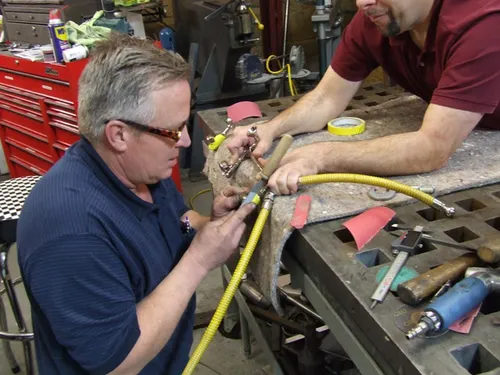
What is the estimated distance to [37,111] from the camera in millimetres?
2414

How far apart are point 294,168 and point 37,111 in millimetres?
1824

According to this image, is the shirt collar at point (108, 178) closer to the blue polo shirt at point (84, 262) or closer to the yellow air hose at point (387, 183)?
the blue polo shirt at point (84, 262)

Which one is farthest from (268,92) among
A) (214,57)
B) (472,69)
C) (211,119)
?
(472,69)

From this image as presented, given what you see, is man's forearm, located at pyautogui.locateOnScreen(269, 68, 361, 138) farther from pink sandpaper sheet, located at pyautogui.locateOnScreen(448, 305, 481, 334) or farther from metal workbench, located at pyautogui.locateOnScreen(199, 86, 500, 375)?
pink sandpaper sheet, located at pyautogui.locateOnScreen(448, 305, 481, 334)

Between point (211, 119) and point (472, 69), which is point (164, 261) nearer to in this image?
point (211, 119)

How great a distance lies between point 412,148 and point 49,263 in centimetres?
74

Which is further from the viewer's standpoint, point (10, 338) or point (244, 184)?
point (10, 338)

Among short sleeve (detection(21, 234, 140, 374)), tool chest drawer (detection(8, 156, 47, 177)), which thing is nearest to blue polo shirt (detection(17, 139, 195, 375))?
short sleeve (detection(21, 234, 140, 374))

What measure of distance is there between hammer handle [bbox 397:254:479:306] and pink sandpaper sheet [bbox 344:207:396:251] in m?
0.14

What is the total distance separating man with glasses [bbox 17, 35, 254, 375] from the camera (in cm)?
77

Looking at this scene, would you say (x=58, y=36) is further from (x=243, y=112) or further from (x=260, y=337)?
(x=260, y=337)

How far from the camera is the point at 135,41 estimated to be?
91cm

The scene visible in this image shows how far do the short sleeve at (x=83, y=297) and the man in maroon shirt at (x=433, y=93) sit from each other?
1.24 ft

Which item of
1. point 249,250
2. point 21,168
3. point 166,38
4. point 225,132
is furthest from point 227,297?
point 21,168
